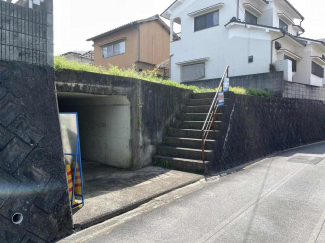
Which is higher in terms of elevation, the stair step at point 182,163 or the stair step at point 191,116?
the stair step at point 191,116

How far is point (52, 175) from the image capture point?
3.47m

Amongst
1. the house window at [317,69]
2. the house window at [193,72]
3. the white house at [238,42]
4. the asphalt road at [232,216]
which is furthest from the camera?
the house window at [317,69]

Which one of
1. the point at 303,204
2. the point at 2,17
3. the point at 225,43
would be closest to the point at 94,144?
the point at 2,17

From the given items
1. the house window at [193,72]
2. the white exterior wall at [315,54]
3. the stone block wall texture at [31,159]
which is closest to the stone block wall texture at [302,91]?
the white exterior wall at [315,54]

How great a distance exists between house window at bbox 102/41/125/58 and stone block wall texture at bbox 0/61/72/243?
15923 millimetres

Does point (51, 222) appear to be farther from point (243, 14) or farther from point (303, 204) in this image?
point (243, 14)

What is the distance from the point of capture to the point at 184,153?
284 inches

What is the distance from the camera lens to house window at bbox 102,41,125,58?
18.8 m

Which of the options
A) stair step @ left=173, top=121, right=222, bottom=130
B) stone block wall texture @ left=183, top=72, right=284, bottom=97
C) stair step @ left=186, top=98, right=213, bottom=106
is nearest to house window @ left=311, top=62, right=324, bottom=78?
stone block wall texture @ left=183, top=72, right=284, bottom=97

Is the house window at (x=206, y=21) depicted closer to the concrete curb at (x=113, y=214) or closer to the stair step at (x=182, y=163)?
the stair step at (x=182, y=163)

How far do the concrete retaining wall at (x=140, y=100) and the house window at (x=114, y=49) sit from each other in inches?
464

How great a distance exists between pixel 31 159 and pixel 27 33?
6.12 ft

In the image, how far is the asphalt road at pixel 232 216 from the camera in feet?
11.3

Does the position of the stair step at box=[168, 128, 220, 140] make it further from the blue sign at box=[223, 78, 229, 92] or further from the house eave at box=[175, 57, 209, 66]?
the house eave at box=[175, 57, 209, 66]
